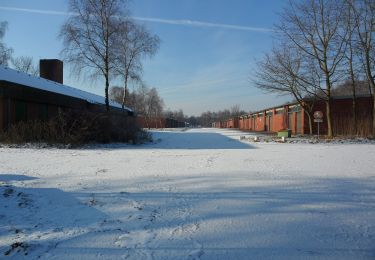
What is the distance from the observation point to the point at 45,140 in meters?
18.5

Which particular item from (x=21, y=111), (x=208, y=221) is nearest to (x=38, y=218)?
(x=208, y=221)

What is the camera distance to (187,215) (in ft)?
16.8

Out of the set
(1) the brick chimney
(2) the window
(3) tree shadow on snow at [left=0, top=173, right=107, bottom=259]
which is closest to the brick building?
(2) the window

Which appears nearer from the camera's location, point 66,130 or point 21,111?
point 66,130

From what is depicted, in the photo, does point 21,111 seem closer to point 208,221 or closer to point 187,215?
point 187,215

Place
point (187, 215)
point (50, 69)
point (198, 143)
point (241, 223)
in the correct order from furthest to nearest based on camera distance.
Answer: point (50, 69) → point (198, 143) → point (187, 215) → point (241, 223)

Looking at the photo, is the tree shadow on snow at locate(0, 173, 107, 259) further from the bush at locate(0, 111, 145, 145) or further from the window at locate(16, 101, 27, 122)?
the window at locate(16, 101, 27, 122)

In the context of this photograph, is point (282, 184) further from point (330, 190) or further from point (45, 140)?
point (45, 140)

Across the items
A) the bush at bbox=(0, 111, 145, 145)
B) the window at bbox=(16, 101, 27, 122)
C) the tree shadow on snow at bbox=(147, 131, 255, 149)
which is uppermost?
the window at bbox=(16, 101, 27, 122)

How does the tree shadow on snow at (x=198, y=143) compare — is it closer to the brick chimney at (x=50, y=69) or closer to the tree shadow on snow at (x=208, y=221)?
the tree shadow on snow at (x=208, y=221)

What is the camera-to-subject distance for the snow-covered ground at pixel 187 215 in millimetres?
3896

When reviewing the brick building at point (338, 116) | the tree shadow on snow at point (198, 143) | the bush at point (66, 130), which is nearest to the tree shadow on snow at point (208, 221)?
the tree shadow on snow at point (198, 143)

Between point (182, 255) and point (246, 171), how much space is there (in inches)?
220

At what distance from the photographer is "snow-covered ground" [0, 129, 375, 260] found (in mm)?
3896
